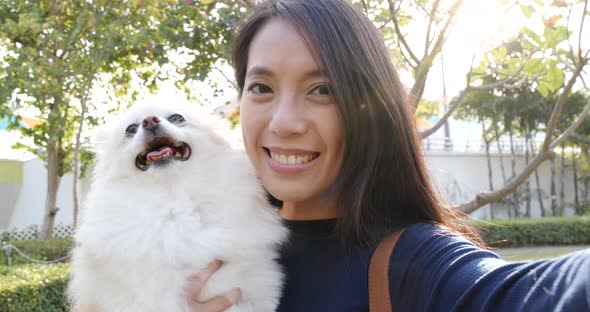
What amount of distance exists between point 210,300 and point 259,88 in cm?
67

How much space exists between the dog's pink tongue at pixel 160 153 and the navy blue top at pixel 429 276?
525 mm

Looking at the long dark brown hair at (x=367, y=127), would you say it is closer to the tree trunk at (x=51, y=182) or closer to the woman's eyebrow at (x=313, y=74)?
the woman's eyebrow at (x=313, y=74)

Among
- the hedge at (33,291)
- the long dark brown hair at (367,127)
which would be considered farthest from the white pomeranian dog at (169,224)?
the hedge at (33,291)

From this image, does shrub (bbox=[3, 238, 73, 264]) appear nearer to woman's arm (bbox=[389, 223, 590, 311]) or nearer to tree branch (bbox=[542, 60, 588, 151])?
tree branch (bbox=[542, 60, 588, 151])

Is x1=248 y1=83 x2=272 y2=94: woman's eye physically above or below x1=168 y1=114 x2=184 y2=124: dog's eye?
above

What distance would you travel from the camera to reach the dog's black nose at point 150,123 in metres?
1.86

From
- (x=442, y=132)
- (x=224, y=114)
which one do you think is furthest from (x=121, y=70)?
(x=442, y=132)

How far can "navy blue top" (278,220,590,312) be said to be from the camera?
0.82 meters

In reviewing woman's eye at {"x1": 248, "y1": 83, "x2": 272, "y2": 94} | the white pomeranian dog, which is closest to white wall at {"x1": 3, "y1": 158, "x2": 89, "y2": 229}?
the white pomeranian dog

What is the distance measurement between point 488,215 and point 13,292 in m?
19.8

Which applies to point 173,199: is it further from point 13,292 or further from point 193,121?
point 13,292

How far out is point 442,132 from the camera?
31.2 m

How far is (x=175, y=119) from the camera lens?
205 cm

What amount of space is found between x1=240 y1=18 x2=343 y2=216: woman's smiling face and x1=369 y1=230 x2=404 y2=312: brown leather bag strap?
0.31 metres
